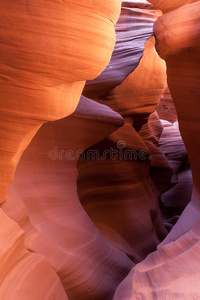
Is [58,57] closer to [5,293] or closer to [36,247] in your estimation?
[5,293]

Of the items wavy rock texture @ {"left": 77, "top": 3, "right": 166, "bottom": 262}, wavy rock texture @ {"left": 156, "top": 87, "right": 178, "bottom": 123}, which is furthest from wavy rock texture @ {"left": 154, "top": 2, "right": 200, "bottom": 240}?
wavy rock texture @ {"left": 156, "top": 87, "right": 178, "bottom": 123}

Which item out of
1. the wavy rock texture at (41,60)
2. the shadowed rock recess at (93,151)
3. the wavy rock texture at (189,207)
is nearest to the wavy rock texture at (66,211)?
the shadowed rock recess at (93,151)

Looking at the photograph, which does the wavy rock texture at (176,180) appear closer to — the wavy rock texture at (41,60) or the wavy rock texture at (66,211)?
the wavy rock texture at (66,211)

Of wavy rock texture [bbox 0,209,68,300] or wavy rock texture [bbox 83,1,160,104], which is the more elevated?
wavy rock texture [bbox 83,1,160,104]

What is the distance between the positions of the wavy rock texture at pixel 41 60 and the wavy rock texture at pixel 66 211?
682 mm

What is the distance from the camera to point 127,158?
461cm

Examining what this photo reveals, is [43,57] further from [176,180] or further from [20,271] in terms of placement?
[176,180]

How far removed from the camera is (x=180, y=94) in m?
3.23

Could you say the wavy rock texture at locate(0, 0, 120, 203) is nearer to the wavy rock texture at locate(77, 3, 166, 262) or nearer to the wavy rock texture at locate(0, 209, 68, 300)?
the wavy rock texture at locate(0, 209, 68, 300)

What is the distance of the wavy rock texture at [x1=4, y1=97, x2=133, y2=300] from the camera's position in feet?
8.06

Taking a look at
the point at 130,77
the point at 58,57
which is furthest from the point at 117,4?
the point at 130,77

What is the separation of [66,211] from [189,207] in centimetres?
144

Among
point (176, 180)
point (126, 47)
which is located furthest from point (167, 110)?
point (126, 47)

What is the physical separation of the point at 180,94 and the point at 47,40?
2.12 meters
